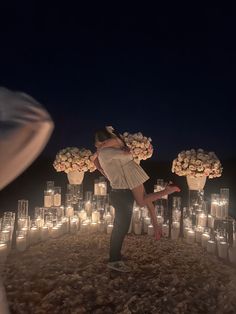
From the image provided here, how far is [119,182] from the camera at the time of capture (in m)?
3.68

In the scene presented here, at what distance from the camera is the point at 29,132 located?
4.94 ft

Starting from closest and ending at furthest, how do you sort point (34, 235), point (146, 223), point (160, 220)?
point (34, 235), point (160, 220), point (146, 223)

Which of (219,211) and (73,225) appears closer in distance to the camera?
(219,211)

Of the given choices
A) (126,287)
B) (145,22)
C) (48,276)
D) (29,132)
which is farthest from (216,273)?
(145,22)

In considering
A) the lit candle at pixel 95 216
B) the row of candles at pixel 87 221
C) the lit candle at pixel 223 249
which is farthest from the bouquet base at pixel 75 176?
the lit candle at pixel 223 249

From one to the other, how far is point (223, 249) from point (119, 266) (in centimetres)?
135

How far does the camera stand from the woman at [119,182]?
364 cm

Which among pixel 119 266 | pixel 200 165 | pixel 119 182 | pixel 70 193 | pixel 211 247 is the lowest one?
pixel 119 266

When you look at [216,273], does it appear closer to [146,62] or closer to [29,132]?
[29,132]

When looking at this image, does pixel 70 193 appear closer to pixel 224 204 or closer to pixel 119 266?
pixel 119 266

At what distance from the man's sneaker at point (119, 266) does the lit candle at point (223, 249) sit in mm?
1227

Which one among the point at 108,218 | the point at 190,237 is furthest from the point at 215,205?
the point at 108,218

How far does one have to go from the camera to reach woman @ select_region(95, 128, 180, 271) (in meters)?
3.64

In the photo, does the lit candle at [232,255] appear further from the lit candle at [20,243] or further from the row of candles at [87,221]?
the lit candle at [20,243]
